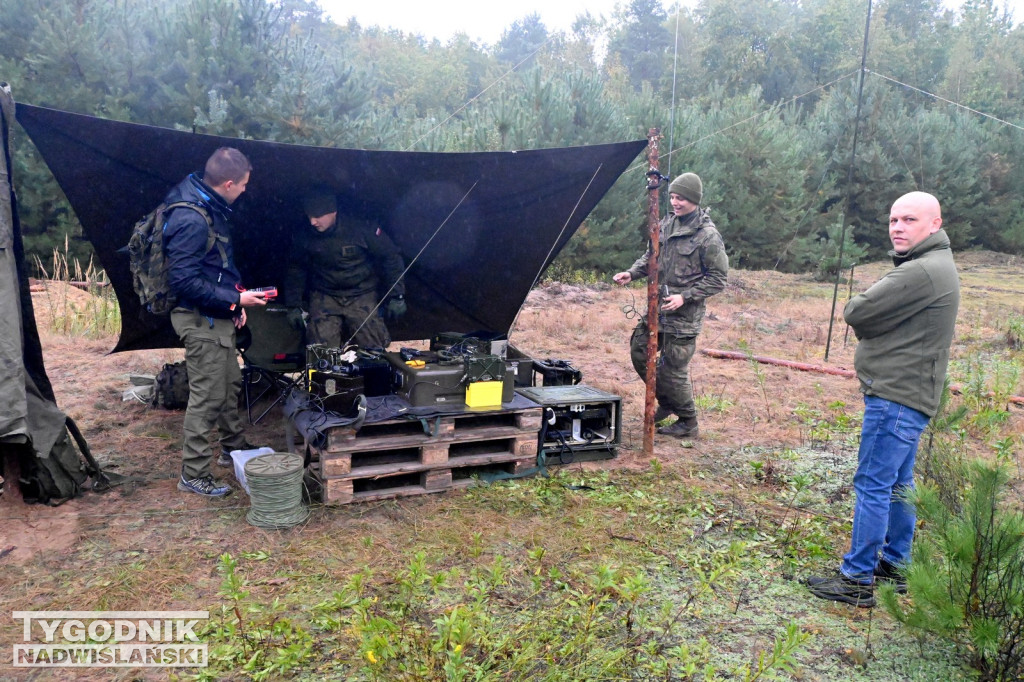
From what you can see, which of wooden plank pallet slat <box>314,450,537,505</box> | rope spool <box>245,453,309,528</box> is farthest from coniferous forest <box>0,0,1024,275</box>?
wooden plank pallet slat <box>314,450,537,505</box>

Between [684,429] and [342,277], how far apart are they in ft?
8.75

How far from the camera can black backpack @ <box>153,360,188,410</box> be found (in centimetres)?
531

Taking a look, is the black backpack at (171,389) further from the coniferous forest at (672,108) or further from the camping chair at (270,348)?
the coniferous forest at (672,108)

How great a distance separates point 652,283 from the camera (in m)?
4.34

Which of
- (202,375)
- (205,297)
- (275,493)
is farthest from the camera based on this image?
(202,375)

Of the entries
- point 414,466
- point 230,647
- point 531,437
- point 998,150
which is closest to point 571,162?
point 531,437

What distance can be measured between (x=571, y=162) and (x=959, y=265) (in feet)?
58.3

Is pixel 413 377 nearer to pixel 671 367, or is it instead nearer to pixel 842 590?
pixel 671 367

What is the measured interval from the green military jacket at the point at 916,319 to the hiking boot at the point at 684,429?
233 centimetres

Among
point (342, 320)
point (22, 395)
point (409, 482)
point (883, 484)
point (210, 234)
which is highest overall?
point (210, 234)

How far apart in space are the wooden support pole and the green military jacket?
5.32ft

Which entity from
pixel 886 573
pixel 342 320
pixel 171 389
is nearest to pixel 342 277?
pixel 342 320

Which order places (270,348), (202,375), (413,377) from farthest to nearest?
(270,348), (413,377), (202,375)

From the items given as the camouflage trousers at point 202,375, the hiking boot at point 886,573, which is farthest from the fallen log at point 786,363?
the camouflage trousers at point 202,375
